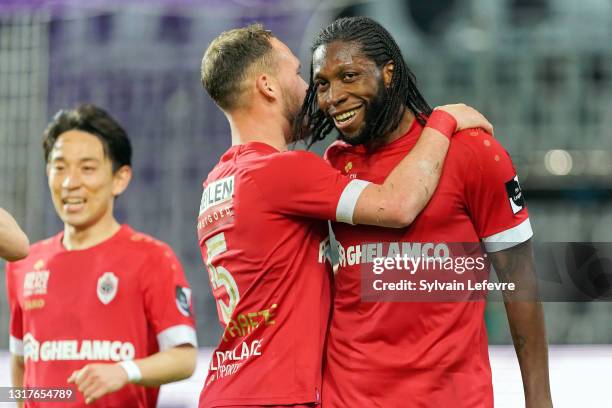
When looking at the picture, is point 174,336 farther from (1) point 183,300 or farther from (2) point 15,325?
→ (2) point 15,325

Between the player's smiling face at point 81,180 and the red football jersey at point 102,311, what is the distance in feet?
0.49

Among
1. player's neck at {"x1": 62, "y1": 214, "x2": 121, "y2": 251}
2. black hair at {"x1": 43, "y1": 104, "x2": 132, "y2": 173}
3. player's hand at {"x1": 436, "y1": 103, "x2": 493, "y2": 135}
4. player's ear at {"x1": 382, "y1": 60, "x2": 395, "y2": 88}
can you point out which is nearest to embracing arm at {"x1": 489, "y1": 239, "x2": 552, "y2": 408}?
player's hand at {"x1": 436, "y1": 103, "x2": 493, "y2": 135}

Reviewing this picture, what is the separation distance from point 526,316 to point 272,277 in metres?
0.70

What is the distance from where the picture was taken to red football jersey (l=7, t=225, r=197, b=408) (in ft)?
12.7

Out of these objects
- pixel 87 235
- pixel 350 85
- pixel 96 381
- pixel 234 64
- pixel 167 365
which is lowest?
pixel 96 381

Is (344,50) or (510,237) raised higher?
(344,50)

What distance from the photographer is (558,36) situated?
661cm

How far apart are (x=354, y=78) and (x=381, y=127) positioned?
0.52 feet

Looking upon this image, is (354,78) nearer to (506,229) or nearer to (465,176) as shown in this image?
(465,176)

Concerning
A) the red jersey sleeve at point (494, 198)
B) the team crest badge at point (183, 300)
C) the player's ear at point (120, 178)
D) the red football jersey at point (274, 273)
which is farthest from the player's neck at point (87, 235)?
the red jersey sleeve at point (494, 198)

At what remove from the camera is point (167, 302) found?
3.92 m

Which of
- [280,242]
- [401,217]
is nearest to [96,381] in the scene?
[280,242]

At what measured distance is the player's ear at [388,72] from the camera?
9.21ft

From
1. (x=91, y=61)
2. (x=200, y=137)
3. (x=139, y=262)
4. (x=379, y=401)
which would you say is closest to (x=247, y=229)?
(x=379, y=401)
